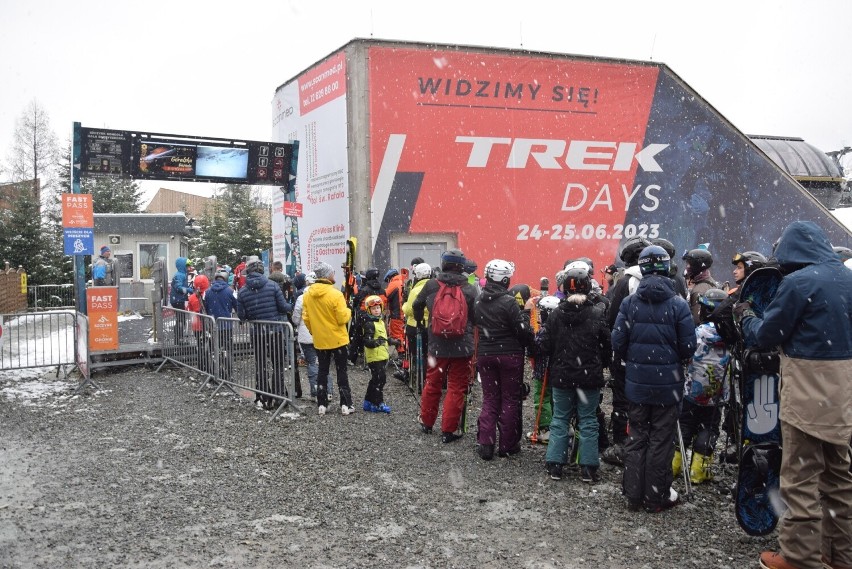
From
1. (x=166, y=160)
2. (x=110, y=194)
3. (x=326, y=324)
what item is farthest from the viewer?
(x=110, y=194)

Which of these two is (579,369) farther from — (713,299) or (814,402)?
(814,402)

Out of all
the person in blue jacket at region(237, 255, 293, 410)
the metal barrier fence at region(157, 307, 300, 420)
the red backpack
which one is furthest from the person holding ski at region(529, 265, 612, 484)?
the person in blue jacket at region(237, 255, 293, 410)

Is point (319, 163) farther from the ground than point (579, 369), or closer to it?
farther from the ground


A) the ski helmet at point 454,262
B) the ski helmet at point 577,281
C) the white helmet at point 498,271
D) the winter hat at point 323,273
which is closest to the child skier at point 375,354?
the winter hat at point 323,273

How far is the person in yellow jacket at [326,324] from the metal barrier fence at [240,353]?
1.07ft

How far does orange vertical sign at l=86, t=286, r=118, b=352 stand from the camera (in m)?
11.4

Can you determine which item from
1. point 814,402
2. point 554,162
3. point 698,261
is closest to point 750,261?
point 698,261

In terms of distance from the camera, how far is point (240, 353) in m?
9.31

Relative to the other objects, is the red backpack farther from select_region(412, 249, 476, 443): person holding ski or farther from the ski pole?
the ski pole

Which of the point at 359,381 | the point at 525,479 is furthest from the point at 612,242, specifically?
the point at 525,479

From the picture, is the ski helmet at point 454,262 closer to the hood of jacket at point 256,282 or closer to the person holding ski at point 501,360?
the person holding ski at point 501,360

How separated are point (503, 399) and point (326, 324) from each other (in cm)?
265

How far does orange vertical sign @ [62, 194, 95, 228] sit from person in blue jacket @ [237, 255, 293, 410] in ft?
14.9

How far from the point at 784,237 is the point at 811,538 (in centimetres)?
172
